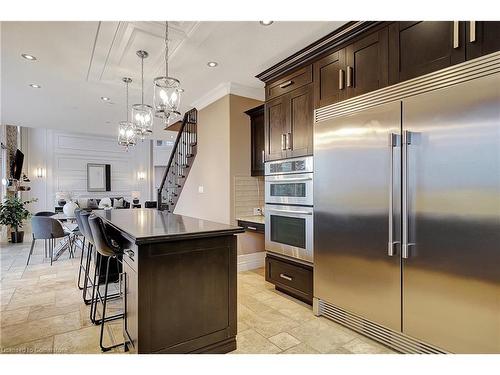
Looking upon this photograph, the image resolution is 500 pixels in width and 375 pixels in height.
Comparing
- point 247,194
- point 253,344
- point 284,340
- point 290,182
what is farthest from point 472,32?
point 247,194

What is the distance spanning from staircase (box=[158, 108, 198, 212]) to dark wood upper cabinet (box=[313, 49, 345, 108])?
3184 mm

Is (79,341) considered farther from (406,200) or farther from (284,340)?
(406,200)

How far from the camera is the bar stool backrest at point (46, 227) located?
15.7 feet

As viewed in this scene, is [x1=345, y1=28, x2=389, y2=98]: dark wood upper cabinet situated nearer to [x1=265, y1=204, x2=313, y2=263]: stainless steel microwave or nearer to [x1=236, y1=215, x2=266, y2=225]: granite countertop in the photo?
[x1=265, y1=204, x2=313, y2=263]: stainless steel microwave

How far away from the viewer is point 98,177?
9.87 metres

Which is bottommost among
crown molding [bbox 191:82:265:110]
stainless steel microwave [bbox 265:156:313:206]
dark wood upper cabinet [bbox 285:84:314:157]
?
stainless steel microwave [bbox 265:156:313:206]

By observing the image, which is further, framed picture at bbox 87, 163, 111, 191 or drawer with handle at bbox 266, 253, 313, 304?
framed picture at bbox 87, 163, 111, 191

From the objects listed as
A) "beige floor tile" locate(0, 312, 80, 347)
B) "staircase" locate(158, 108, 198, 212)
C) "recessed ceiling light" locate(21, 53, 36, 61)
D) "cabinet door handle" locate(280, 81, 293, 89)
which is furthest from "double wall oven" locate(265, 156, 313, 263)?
"recessed ceiling light" locate(21, 53, 36, 61)

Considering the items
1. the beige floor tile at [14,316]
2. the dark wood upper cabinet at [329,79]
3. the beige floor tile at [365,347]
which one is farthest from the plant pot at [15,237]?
the beige floor tile at [365,347]

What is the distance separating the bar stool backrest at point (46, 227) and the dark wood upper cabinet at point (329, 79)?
15.5ft

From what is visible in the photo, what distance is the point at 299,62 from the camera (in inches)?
122

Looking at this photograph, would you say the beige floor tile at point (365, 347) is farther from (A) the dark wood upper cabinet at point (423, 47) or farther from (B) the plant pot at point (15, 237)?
(B) the plant pot at point (15, 237)

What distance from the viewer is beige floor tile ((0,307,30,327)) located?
2.67m
